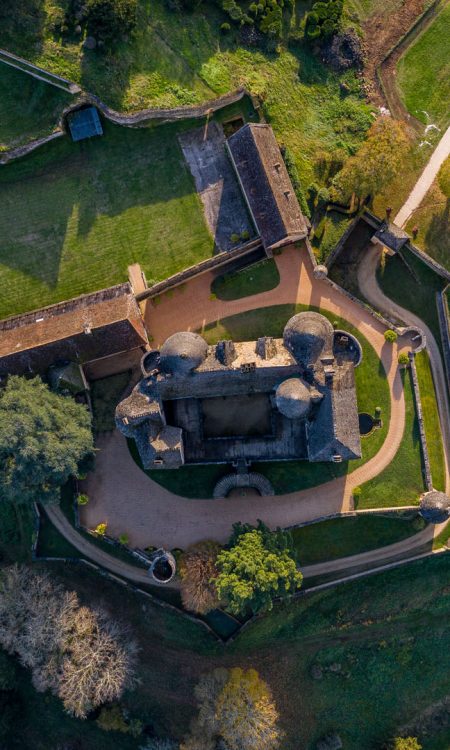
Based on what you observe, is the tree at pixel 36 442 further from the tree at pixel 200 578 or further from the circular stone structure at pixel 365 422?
the circular stone structure at pixel 365 422

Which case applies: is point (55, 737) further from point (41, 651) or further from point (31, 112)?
point (31, 112)

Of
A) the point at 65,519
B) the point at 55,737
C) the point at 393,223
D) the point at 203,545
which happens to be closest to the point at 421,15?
the point at 393,223

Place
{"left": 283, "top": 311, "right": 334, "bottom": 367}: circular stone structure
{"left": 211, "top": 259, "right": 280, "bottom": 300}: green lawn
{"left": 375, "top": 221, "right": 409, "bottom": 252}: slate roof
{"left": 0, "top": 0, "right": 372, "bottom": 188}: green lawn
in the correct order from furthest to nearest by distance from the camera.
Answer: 1. {"left": 211, "top": 259, "right": 280, "bottom": 300}: green lawn
2. {"left": 375, "top": 221, "right": 409, "bottom": 252}: slate roof
3. {"left": 0, "top": 0, "right": 372, "bottom": 188}: green lawn
4. {"left": 283, "top": 311, "right": 334, "bottom": 367}: circular stone structure

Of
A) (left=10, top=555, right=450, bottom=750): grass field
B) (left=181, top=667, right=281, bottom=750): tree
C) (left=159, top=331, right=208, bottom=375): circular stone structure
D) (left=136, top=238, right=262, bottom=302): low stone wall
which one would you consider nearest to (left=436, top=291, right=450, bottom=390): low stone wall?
(left=136, top=238, right=262, bottom=302): low stone wall

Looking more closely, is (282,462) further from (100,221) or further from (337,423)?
(100,221)

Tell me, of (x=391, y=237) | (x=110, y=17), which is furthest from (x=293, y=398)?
(x=110, y=17)

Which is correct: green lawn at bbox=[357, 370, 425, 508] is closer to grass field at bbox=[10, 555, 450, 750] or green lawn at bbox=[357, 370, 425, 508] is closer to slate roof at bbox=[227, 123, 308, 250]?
grass field at bbox=[10, 555, 450, 750]

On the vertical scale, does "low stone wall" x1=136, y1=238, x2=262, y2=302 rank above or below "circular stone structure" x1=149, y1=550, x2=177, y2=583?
above
